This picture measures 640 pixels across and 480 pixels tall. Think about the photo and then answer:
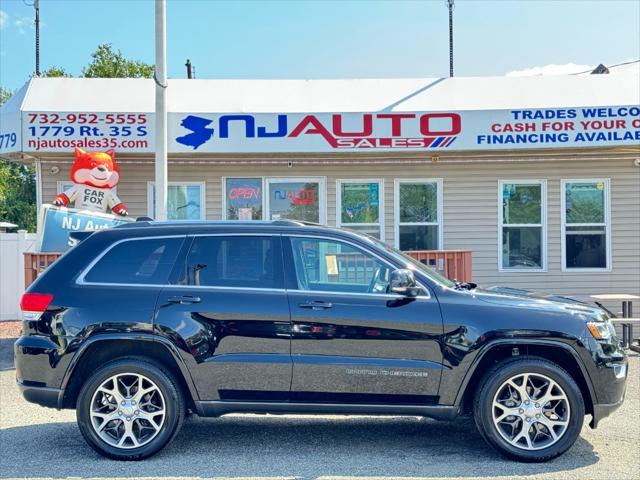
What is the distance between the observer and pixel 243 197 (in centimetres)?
1113

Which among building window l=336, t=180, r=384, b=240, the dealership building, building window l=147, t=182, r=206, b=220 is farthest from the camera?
building window l=336, t=180, r=384, b=240

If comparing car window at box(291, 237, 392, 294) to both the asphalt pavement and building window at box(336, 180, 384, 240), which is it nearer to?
the asphalt pavement

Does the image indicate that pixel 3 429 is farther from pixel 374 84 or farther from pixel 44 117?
pixel 374 84

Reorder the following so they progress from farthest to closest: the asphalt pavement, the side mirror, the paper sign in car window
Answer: the paper sign in car window < the side mirror < the asphalt pavement

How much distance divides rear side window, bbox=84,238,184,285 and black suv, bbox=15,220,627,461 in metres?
0.06

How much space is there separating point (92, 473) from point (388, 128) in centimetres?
699

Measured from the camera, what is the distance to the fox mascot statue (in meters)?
9.96

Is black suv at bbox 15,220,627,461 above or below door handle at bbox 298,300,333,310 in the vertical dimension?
below

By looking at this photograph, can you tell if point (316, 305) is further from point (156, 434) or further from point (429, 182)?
point (429, 182)

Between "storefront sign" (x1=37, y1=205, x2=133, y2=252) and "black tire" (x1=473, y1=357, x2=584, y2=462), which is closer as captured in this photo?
"black tire" (x1=473, y1=357, x2=584, y2=462)

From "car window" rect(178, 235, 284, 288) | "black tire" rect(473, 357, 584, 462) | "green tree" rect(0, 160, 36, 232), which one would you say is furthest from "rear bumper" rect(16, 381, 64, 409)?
"green tree" rect(0, 160, 36, 232)

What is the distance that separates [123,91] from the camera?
36.5 ft

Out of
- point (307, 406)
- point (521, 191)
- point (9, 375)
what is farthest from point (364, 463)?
point (521, 191)

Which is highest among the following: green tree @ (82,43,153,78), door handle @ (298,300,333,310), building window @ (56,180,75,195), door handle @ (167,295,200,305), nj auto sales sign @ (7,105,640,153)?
green tree @ (82,43,153,78)
